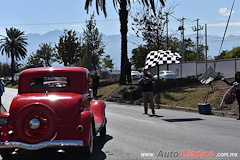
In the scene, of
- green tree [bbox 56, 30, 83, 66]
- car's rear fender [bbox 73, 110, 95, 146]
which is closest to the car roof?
car's rear fender [bbox 73, 110, 95, 146]

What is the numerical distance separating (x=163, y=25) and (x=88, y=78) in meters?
20.3

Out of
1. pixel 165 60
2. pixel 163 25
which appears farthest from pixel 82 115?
pixel 163 25

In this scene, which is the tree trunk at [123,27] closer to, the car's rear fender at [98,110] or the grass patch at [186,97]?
the grass patch at [186,97]

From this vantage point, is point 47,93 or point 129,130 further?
point 129,130

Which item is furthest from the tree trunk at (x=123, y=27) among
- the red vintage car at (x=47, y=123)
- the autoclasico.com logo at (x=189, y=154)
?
the autoclasico.com logo at (x=189, y=154)

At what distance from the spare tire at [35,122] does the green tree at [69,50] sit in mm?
47058

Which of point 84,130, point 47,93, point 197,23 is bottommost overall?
point 84,130

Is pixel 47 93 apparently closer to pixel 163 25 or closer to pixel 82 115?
pixel 82 115

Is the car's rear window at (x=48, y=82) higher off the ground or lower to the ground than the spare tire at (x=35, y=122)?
higher

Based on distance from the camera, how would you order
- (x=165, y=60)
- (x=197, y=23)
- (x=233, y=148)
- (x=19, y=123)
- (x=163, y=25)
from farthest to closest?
(x=197, y=23) < (x=163, y=25) < (x=165, y=60) < (x=233, y=148) < (x=19, y=123)

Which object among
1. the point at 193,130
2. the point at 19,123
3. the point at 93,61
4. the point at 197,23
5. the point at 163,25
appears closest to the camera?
the point at 19,123

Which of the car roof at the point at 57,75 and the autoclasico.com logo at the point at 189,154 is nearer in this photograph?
the autoclasico.com logo at the point at 189,154

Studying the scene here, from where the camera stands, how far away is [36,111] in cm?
661

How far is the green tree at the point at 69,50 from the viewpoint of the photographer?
5372 cm
